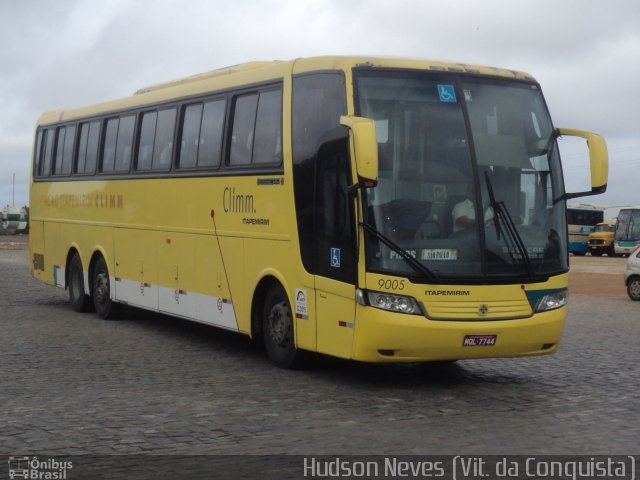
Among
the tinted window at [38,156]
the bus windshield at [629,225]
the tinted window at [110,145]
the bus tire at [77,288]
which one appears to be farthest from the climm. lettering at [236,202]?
the bus windshield at [629,225]

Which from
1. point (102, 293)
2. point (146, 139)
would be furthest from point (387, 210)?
point (102, 293)

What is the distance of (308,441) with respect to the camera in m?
8.60

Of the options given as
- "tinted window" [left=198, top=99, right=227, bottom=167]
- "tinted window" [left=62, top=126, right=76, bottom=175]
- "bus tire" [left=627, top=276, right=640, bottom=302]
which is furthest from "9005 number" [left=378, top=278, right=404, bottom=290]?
"bus tire" [left=627, top=276, right=640, bottom=302]

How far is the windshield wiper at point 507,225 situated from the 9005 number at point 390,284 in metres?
1.10

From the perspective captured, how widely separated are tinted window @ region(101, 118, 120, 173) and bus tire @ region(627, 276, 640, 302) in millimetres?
13608

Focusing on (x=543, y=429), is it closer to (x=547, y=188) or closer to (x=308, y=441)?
(x=308, y=441)

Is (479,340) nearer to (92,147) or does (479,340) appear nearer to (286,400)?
(286,400)

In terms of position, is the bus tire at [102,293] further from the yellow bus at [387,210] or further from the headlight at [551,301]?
the headlight at [551,301]

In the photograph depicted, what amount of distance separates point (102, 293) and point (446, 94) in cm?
886

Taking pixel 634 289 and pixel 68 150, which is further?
pixel 634 289

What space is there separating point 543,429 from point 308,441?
193 cm

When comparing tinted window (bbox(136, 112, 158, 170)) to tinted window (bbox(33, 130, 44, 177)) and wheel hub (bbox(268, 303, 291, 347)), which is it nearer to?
wheel hub (bbox(268, 303, 291, 347))

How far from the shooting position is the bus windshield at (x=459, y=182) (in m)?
11.1

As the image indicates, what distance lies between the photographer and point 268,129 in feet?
43.1
